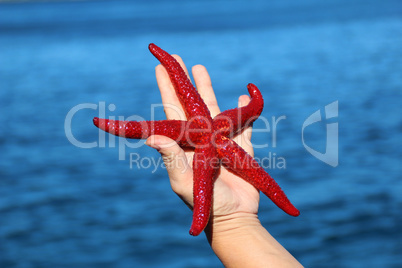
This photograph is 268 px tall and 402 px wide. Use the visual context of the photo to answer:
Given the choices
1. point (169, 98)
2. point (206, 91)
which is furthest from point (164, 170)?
point (169, 98)

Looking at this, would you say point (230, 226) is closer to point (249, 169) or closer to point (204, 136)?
point (249, 169)

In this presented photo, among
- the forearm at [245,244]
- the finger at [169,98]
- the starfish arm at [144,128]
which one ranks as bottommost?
the forearm at [245,244]

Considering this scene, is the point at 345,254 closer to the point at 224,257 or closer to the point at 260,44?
the point at 224,257

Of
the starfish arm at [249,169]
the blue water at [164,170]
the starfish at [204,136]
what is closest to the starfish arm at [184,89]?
the starfish at [204,136]

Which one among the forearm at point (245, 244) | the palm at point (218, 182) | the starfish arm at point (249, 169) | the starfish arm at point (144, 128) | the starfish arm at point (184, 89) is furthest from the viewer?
the starfish arm at point (184, 89)

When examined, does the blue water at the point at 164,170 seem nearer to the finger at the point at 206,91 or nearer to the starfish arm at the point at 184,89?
the finger at the point at 206,91

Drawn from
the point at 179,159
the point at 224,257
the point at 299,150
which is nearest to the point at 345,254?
the point at 299,150

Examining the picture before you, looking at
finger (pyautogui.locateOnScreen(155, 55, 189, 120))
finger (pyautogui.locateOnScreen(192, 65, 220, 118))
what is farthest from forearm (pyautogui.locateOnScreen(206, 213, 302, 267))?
finger (pyautogui.locateOnScreen(192, 65, 220, 118))
